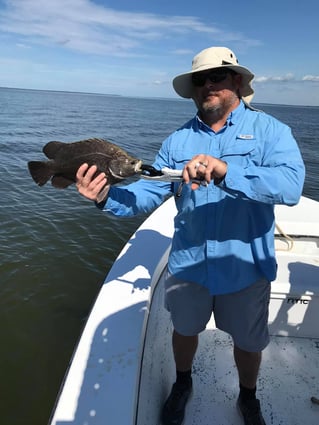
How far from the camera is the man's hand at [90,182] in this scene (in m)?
2.43

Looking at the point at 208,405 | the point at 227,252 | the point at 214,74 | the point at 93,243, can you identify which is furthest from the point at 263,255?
the point at 93,243

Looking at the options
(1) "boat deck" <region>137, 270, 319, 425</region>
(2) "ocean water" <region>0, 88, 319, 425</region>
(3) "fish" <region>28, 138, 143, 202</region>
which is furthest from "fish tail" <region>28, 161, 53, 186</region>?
(2) "ocean water" <region>0, 88, 319, 425</region>

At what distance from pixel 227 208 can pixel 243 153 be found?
37 cm

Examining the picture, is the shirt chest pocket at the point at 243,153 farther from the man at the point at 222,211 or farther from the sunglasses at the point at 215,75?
the sunglasses at the point at 215,75

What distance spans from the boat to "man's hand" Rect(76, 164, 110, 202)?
1062 millimetres

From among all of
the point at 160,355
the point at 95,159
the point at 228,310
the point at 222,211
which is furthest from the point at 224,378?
the point at 95,159

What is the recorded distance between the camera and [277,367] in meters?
3.59

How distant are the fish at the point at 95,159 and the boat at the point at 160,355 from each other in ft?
3.55

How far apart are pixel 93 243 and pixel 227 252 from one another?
6.30 metres

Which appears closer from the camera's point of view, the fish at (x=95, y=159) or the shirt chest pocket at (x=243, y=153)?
the shirt chest pocket at (x=243, y=153)

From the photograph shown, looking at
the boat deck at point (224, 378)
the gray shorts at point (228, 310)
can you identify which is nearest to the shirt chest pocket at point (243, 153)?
the gray shorts at point (228, 310)

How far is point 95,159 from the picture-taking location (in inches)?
96.1

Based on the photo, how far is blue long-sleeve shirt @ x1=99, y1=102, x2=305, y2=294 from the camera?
2.29m

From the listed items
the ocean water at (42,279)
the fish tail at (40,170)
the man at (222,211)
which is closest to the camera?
the man at (222,211)
